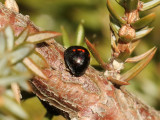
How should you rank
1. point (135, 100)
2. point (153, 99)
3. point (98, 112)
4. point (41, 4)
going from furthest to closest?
1. point (41, 4)
2. point (153, 99)
3. point (135, 100)
4. point (98, 112)

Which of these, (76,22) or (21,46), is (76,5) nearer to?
(76,22)

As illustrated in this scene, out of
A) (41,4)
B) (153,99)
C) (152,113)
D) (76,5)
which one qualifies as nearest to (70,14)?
(76,5)

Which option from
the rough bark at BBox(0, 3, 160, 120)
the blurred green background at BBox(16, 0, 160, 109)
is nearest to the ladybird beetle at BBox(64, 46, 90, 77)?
the rough bark at BBox(0, 3, 160, 120)

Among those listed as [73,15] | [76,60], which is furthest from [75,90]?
[73,15]

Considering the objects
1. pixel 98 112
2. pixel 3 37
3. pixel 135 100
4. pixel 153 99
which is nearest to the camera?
pixel 3 37

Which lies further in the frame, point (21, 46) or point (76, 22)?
point (76, 22)

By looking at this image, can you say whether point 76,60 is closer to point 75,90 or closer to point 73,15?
point 75,90
